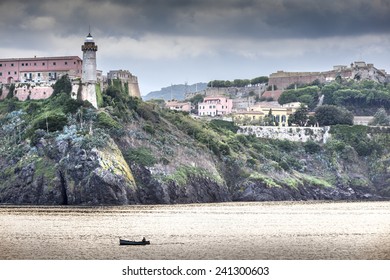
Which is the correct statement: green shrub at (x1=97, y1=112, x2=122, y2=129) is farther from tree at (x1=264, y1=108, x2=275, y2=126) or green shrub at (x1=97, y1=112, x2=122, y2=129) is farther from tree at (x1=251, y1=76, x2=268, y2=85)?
tree at (x1=251, y1=76, x2=268, y2=85)

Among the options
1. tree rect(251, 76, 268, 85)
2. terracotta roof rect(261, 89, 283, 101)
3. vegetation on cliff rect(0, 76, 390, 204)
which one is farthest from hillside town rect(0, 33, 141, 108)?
tree rect(251, 76, 268, 85)

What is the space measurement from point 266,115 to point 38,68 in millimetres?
31328

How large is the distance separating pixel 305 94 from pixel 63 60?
4457cm

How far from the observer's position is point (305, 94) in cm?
14312

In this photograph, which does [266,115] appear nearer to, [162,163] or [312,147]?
[312,147]

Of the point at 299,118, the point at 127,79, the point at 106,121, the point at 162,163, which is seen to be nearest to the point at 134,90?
the point at 127,79

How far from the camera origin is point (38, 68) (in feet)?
356

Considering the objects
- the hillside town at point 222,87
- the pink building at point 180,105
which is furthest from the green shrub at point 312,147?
the pink building at point 180,105

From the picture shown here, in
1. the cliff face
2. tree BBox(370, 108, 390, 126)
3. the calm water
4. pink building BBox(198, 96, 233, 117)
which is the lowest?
the calm water

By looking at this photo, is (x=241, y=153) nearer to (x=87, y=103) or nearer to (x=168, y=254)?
(x=87, y=103)

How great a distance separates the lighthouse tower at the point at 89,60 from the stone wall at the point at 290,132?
74.6 ft

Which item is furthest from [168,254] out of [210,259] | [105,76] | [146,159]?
[105,76]

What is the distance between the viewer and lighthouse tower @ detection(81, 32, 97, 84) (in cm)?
9900

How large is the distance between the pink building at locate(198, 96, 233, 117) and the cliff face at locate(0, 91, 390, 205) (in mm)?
20694
